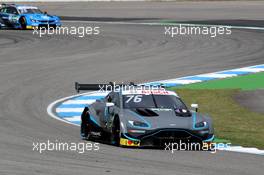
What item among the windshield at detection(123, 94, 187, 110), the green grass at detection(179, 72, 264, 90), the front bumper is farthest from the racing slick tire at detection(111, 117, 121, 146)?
the green grass at detection(179, 72, 264, 90)

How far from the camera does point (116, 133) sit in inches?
660

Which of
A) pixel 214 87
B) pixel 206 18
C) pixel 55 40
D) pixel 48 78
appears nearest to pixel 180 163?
pixel 214 87

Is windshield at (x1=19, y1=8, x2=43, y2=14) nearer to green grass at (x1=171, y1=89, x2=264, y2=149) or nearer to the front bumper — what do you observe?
green grass at (x1=171, y1=89, x2=264, y2=149)

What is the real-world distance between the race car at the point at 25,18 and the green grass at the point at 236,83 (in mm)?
17402

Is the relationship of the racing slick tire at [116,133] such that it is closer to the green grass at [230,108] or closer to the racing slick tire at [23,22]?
the green grass at [230,108]

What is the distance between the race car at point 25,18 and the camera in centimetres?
4466

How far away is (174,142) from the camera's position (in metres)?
16.3

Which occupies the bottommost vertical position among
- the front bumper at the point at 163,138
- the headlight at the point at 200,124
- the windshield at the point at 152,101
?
the front bumper at the point at 163,138

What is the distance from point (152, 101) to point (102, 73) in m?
13.2

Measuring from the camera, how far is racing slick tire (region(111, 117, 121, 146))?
54.6 feet

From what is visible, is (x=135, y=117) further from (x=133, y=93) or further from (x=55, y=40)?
(x=55, y=40)

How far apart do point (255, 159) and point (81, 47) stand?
23.5 m

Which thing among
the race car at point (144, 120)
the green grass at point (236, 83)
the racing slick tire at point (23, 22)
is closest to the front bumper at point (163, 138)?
→ the race car at point (144, 120)

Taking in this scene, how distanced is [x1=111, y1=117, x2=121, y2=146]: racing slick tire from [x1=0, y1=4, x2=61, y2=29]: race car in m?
28.1
